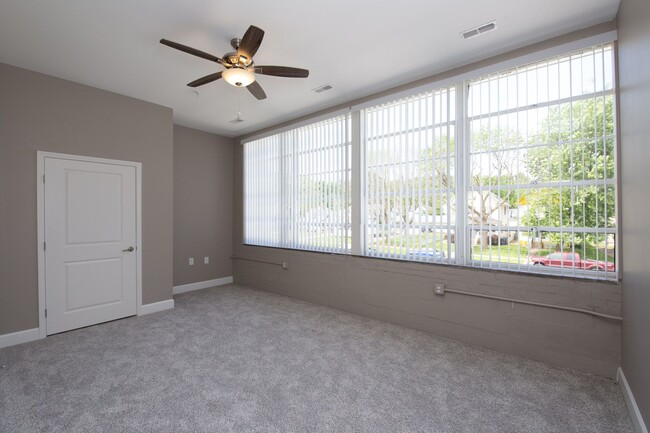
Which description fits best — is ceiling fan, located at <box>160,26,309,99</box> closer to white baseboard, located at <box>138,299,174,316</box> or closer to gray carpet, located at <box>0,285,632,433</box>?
gray carpet, located at <box>0,285,632,433</box>

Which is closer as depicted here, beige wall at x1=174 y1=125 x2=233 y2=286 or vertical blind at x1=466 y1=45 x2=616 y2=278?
vertical blind at x1=466 y1=45 x2=616 y2=278

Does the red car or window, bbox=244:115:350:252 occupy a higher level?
window, bbox=244:115:350:252

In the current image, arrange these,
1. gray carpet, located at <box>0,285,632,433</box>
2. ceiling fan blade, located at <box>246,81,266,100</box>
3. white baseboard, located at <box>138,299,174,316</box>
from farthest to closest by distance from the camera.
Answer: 1. white baseboard, located at <box>138,299,174,316</box>
2. ceiling fan blade, located at <box>246,81,266,100</box>
3. gray carpet, located at <box>0,285,632,433</box>

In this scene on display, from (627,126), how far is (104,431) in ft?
13.3

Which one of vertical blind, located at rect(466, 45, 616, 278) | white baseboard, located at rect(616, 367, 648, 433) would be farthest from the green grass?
white baseboard, located at rect(616, 367, 648, 433)

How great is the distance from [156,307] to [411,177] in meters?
3.88

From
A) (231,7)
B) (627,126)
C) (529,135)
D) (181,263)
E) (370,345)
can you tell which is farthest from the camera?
(181,263)

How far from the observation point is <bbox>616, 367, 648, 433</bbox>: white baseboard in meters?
1.77

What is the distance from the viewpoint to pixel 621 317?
235cm

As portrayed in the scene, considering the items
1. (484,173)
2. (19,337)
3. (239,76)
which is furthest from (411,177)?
(19,337)

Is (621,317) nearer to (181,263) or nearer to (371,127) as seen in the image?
(371,127)

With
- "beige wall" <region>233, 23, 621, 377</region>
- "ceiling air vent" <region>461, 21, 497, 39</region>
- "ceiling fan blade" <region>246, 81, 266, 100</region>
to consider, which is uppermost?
"ceiling air vent" <region>461, 21, 497, 39</region>

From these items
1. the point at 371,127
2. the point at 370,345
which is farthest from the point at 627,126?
the point at 370,345

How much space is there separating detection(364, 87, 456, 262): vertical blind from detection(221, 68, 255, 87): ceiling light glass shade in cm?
184
